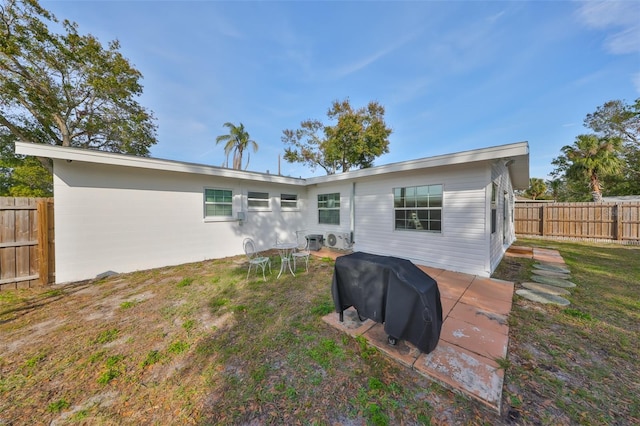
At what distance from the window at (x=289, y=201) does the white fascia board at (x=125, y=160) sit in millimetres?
1177

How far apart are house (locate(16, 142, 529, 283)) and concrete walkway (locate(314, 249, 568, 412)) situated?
5.24 ft

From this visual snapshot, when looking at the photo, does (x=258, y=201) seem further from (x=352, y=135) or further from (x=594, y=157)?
(x=594, y=157)

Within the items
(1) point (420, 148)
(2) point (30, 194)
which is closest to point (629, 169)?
(1) point (420, 148)

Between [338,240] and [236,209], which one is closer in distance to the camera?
[236,209]

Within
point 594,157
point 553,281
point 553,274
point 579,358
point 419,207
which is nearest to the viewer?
point 579,358

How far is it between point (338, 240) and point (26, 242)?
24.8ft

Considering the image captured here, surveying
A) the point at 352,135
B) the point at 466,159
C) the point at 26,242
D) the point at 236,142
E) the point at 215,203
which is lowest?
the point at 26,242

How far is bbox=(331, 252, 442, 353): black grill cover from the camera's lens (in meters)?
2.05

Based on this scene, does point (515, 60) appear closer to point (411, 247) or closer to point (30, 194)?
point (411, 247)

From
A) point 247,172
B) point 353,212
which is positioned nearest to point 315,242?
point 353,212

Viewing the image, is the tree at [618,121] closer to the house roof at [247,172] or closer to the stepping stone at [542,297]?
the house roof at [247,172]

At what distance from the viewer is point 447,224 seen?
17.5ft

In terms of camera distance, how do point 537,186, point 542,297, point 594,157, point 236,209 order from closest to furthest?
point 542,297 → point 236,209 → point 594,157 → point 537,186

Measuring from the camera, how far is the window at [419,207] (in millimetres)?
5520
